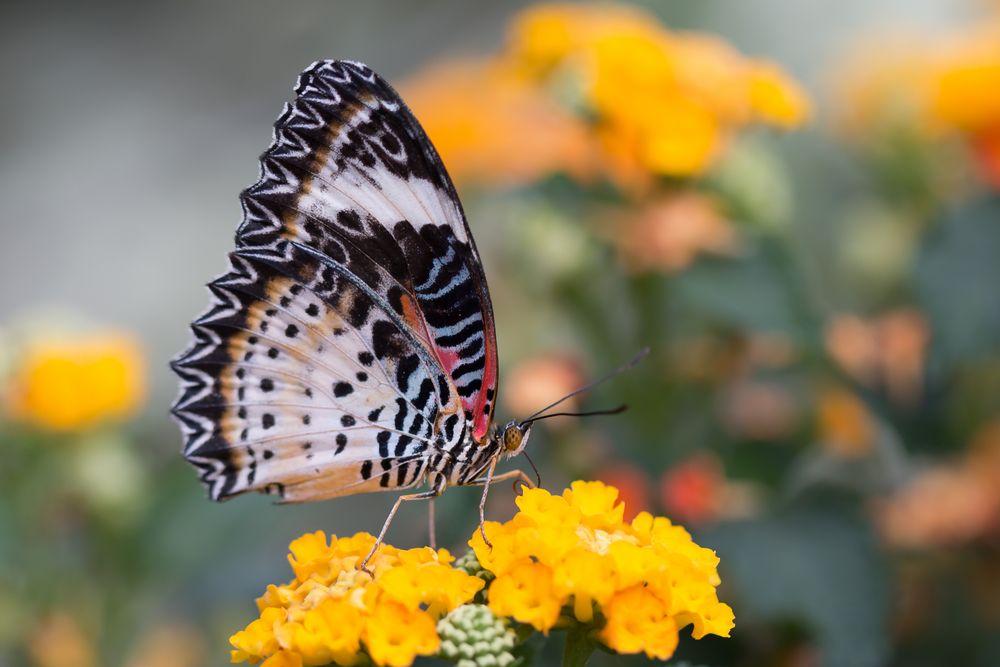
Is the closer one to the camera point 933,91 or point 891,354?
point 891,354

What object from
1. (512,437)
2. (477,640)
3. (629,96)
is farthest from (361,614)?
(629,96)

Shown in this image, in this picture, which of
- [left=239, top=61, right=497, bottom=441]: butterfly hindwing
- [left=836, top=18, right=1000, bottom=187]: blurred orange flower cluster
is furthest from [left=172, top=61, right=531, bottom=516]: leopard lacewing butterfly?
[left=836, top=18, right=1000, bottom=187]: blurred orange flower cluster

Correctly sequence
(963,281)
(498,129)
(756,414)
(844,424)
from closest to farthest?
(963,281)
(844,424)
(756,414)
(498,129)

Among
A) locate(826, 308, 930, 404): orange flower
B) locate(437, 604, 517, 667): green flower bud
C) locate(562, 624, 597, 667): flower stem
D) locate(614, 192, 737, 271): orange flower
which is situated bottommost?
locate(826, 308, 930, 404): orange flower

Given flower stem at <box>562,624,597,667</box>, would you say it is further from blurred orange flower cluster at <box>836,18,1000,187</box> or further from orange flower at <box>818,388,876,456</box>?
blurred orange flower cluster at <box>836,18,1000,187</box>

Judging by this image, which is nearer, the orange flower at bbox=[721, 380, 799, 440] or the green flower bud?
the green flower bud

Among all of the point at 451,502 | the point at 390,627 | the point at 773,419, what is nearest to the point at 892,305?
the point at 773,419

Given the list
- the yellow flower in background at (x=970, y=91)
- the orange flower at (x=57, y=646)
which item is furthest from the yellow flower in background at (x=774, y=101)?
the orange flower at (x=57, y=646)

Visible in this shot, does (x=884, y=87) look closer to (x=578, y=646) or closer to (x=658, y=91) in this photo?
(x=658, y=91)
